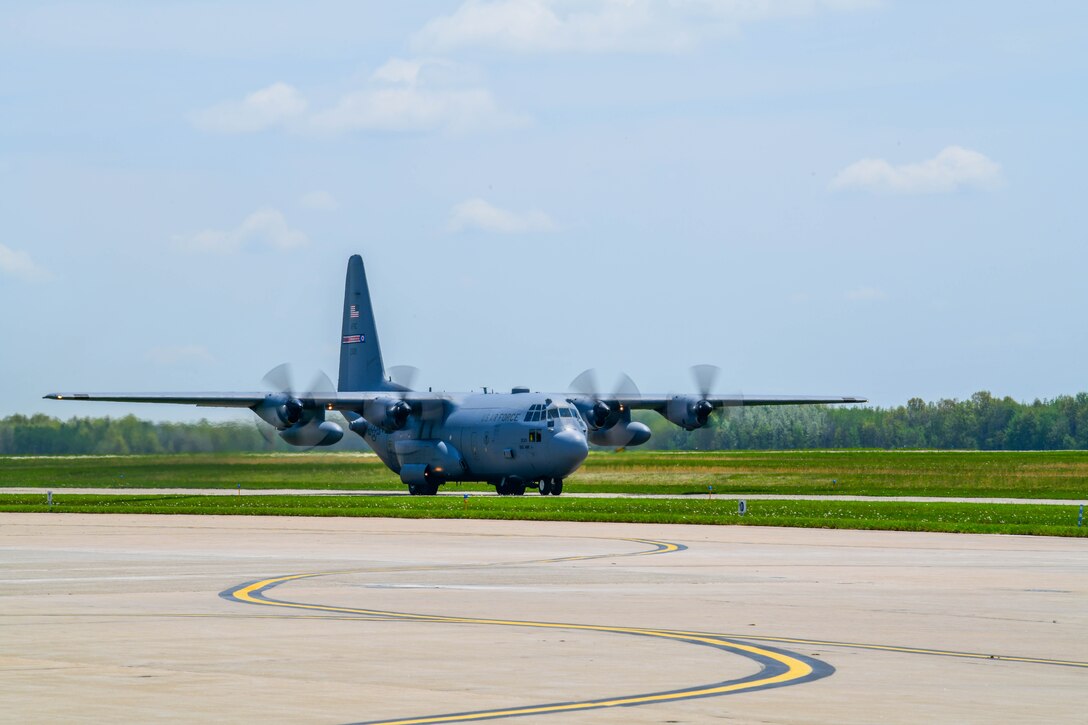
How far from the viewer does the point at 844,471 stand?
87.1 m

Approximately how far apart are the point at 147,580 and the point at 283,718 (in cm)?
1247

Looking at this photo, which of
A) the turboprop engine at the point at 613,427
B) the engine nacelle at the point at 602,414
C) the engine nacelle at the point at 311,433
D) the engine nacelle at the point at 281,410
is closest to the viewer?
the engine nacelle at the point at 281,410

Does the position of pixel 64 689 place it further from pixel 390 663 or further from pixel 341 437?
pixel 341 437

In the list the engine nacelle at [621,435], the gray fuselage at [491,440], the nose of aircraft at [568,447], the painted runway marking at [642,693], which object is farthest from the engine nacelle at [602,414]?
the painted runway marking at [642,693]

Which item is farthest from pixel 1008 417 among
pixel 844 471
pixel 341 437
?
pixel 341 437

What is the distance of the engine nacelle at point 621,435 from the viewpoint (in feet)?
211

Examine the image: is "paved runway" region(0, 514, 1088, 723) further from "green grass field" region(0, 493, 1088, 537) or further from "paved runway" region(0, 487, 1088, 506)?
"paved runway" region(0, 487, 1088, 506)

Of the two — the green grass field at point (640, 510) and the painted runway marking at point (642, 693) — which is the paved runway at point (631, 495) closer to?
the green grass field at point (640, 510)

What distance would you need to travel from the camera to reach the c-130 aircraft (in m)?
57.9

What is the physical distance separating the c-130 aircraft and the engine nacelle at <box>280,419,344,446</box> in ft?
0.13

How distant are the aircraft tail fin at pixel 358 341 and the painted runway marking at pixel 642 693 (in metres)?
48.5

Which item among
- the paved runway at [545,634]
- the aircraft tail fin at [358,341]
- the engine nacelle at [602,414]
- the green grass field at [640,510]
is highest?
the aircraft tail fin at [358,341]

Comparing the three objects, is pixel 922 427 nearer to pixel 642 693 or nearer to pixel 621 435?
pixel 621 435

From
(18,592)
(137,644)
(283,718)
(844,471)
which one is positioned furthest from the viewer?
(844,471)
